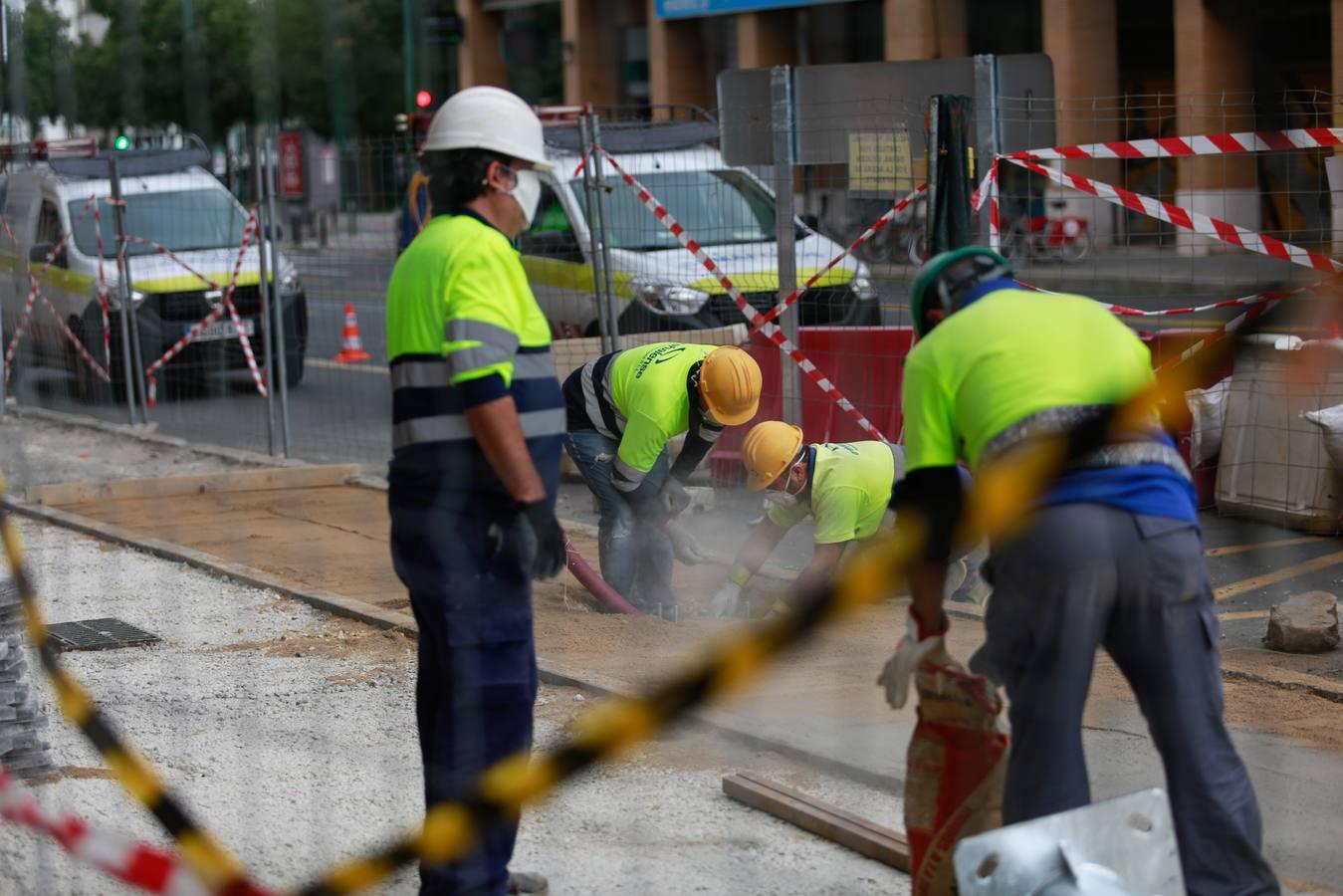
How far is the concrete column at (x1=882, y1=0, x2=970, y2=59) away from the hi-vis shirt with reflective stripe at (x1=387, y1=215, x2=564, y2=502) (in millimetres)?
26340

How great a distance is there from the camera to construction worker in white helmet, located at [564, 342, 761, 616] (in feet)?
22.3

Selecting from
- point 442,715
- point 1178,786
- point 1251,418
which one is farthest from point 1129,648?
point 1251,418

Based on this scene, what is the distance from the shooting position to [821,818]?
14.6 ft

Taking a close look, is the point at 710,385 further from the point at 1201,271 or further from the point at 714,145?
the point at 714,145

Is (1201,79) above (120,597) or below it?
above

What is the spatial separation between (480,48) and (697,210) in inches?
1172

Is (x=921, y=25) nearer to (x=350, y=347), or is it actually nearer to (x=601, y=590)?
(x=350, y=347)

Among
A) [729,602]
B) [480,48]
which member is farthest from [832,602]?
[480,48]

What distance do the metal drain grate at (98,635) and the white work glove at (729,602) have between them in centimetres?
220

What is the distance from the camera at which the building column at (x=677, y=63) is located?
35625 millimetres

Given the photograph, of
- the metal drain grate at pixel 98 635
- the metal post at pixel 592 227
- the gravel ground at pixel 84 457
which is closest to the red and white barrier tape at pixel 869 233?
the metal post at pixel 592 227

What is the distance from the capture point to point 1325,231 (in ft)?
25.7

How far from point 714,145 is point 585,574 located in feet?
23.0

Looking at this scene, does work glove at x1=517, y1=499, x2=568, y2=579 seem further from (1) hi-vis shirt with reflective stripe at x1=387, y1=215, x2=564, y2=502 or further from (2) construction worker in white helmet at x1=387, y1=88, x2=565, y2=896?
(1) hi-vis shirt with reflective stripe at x1=387, y1=215, x2=564, y2=502
